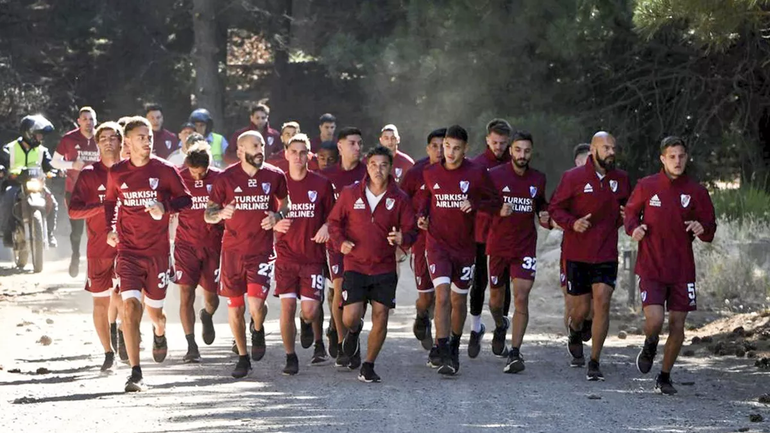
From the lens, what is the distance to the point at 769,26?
55.0ft

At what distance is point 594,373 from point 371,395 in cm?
209

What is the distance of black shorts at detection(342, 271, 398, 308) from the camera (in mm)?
12219

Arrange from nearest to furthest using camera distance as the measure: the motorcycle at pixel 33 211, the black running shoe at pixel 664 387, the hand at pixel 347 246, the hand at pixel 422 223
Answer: the black running shoe at pixel 664 387 < the hand at pixel 347 246 < the hand at pixel 422 223 < the motorcycle at pixel 33 211

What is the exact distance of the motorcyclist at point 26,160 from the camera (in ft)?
67.3

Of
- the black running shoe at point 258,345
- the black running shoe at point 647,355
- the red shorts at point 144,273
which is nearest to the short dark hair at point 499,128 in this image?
the black running shoe at point 647,355

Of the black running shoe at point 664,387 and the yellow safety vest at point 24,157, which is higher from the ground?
the yellow safety vest at point 24,157

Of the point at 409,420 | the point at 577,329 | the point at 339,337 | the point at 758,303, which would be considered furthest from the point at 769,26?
the point at 409,420

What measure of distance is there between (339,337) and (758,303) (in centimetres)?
647

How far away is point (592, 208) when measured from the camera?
1270 centimetres

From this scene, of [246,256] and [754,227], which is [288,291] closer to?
[246,256]

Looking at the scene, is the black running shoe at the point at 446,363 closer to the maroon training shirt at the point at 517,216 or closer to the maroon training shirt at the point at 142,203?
the maroon training shirt at the point at 517,216

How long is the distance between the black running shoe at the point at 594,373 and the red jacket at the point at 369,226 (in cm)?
182

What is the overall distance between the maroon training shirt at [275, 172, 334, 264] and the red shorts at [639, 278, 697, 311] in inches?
109

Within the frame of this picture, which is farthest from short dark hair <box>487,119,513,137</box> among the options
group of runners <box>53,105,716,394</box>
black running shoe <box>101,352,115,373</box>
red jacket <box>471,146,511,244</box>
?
black running shoe <box>101,352,115,373</box>
